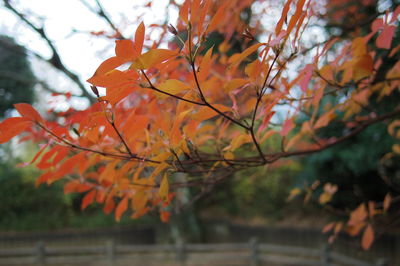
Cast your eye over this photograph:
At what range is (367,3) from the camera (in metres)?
3.12

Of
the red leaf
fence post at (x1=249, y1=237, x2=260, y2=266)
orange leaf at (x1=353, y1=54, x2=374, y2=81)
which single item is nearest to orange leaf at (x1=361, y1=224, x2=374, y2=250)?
orange leaf at (x1=353, y1=54, x2=374, y2=81)

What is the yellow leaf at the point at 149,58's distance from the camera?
522mm

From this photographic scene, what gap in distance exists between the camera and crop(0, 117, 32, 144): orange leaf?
0.63 meters

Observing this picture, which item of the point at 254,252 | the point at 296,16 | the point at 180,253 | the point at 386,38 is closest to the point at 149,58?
the point at 296,16

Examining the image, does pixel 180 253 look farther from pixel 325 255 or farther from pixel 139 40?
pixel 139 40

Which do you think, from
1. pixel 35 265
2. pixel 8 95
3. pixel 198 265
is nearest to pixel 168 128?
pixel 198 265

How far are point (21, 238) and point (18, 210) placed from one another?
94 cm

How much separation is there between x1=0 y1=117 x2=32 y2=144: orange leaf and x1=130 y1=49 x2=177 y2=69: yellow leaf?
29 centimetres

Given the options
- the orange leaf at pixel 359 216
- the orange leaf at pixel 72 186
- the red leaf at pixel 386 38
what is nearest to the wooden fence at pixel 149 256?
the orange leaf at pixel 359 216

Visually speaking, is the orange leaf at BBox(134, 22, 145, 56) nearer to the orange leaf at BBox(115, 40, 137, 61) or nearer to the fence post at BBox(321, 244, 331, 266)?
the orange leaf at BBox(115, 40, 137, 61)

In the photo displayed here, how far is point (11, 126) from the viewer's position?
0.64 metres

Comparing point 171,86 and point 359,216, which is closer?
point 171,86

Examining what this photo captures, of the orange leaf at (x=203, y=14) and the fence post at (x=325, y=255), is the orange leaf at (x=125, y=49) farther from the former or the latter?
the fence post at (x=325, y=255)

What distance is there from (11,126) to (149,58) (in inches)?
13.3
